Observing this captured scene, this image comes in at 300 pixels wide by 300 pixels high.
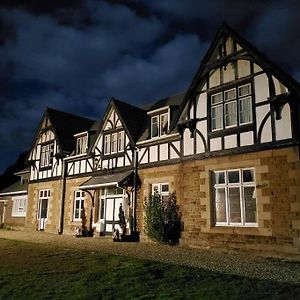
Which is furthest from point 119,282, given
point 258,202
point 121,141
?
point 121,141

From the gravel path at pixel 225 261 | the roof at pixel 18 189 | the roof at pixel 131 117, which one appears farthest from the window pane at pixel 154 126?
the roof at pixel 18 189

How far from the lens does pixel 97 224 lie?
61.1ft

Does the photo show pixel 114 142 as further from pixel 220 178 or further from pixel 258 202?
pixel 258 202

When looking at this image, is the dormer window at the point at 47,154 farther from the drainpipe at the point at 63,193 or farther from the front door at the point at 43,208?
the front door at the point at 43,208

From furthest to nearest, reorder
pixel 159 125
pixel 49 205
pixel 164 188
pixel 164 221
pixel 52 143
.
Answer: pixel 52 143 < pixel 49 205 < pixel 159 125 < pixel 164 188 < pixel 164 221

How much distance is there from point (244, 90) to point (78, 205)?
12249 mm

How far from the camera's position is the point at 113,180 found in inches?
659

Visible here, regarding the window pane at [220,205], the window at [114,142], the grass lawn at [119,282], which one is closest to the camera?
the grass lawn at [119,282]

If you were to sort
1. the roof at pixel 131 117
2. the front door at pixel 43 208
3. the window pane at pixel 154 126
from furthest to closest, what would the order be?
the front door at pixel 43 208
the roof at pixel 131 117
the window pane at pixel 154 126

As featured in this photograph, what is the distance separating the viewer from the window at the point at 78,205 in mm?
20156

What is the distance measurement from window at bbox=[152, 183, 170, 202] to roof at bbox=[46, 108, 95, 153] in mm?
8635

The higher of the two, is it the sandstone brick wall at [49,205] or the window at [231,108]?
the window at [231,108]

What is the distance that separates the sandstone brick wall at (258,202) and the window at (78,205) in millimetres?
7315

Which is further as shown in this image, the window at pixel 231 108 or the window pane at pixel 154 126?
the window pane at pixel 154 126
